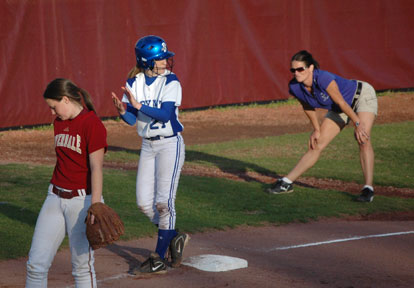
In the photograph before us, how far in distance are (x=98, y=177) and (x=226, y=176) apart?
589 cm

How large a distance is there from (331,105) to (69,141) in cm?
488

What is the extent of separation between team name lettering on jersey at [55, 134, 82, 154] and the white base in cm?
173

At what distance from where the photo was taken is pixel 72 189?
4.71 metres

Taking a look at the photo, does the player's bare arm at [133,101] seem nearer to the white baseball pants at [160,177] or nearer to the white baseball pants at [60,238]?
the white baseball pants at [160,177]

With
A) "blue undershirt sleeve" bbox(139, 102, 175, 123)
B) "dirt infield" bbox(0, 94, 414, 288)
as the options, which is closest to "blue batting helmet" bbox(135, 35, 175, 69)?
"blue undershirt sleeve" bbox(139, 102, 175, 123)

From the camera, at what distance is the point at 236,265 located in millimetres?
5957

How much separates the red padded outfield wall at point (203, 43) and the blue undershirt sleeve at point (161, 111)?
9274mm

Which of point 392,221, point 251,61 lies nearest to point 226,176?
point 392,221

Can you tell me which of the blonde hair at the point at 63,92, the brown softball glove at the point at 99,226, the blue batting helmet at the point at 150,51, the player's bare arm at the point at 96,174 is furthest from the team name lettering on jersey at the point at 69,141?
the blue batting helmet at the point at 150,51

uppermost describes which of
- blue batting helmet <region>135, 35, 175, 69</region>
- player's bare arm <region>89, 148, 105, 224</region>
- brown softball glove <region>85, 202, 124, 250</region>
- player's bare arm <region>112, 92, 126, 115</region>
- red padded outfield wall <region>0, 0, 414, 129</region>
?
red padded outfield wall <region>0, 0, 414, 129</region>

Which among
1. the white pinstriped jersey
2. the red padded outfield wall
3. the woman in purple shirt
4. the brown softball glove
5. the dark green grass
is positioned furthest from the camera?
the red padded outfield wall

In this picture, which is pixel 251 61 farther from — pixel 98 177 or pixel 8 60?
pixel 98 177

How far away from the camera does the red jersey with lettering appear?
15.4 feet

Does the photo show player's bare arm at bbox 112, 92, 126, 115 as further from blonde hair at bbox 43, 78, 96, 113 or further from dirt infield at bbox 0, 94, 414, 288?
dirt infield at bbox 0, 94, 414, 288
